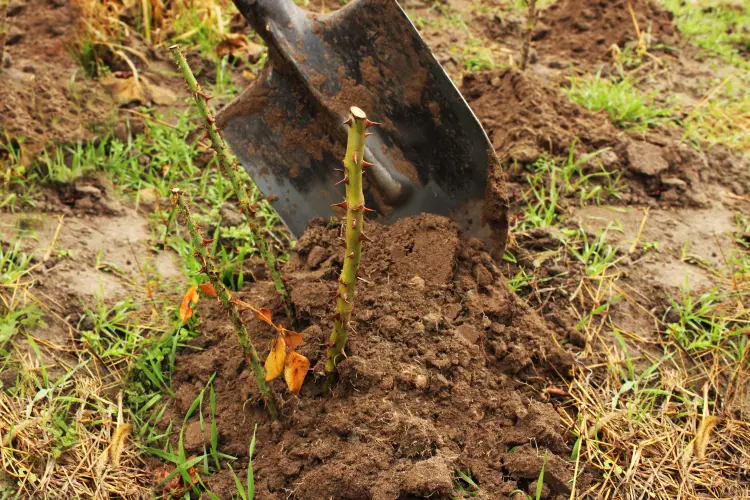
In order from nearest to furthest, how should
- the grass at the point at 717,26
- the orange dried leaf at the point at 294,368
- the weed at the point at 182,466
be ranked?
the orange dried leaf at the point at 294,368
the weed at the point at 182,466
the grass at the point at 717,26

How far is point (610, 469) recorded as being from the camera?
1.76m

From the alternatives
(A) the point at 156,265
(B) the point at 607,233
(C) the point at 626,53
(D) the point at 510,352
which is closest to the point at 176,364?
(A) the point at 156,265

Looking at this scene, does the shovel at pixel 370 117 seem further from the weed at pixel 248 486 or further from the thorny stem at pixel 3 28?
the thorny stem at pixel 3 28

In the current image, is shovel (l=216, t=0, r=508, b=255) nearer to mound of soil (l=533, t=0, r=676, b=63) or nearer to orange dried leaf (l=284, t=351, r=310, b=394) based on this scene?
orange dried leaf (l=284, t=351, r=310, b=394)

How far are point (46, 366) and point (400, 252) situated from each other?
3.59 ft

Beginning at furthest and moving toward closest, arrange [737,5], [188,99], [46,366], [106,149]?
[737,5]
[188,99]
[106,149]
[46,366]

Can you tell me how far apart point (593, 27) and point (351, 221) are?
3247mm

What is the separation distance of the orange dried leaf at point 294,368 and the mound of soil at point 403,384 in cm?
18

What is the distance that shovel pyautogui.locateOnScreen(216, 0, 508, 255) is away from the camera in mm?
2135

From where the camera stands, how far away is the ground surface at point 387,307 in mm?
1686

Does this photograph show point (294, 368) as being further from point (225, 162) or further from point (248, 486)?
point (225, 162)

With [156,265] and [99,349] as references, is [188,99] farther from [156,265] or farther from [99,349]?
[99,349]

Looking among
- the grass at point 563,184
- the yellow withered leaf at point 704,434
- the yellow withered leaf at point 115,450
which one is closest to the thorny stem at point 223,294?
the yellow withered leaf at point 115,450

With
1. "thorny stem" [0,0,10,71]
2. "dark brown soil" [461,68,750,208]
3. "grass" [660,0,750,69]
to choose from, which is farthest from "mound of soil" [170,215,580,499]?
"grass" [660,0,750,69]
